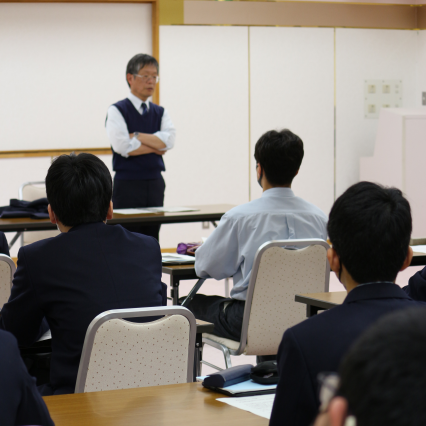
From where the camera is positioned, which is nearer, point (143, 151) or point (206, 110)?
point (143, 151)

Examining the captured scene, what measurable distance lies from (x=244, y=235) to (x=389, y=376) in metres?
2.63

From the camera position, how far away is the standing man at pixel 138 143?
5.18 meters

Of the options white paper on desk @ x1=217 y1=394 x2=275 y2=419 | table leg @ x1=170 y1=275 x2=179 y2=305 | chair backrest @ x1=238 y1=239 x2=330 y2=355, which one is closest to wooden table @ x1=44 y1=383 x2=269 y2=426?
white paper on desk @ x1=217 y1=394 x2=275 y2=419

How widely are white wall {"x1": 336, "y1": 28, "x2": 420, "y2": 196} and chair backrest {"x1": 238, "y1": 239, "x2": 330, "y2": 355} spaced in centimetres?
485

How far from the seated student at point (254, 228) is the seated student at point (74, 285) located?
932mm

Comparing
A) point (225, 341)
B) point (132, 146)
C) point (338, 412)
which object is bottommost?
point (225, 341)

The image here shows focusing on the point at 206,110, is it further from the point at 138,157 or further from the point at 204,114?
the point at 138,157

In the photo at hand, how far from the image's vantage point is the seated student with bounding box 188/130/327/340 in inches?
122

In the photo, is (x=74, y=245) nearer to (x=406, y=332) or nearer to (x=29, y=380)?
(x=29, y=380)

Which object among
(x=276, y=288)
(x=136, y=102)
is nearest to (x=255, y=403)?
(x=276, y=288)

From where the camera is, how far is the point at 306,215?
126 inches

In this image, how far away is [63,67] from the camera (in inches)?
267

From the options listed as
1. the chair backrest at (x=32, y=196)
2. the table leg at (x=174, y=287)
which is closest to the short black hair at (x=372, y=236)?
the table leg at (x=174, y=287)

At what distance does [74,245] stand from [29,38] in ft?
16.6
